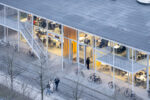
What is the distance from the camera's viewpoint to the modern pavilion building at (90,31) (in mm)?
50500

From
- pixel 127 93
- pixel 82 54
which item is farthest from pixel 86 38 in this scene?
pixel 127 93

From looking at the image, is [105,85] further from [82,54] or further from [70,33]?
[70,33]

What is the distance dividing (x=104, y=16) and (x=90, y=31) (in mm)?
3330

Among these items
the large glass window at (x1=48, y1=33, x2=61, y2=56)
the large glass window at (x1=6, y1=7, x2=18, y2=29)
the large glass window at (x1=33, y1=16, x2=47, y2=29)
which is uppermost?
the large glass window at (x1=33, y1=16, x2=47, y2=29)

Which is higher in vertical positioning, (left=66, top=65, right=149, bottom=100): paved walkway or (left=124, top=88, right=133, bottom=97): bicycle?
(left=124, top=88, right=133, bottom=97): bicycle

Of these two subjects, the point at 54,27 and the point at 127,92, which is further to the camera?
the point at 54,27

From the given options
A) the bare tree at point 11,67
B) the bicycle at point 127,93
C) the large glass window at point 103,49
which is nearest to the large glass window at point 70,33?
the large glass window at point 103,49

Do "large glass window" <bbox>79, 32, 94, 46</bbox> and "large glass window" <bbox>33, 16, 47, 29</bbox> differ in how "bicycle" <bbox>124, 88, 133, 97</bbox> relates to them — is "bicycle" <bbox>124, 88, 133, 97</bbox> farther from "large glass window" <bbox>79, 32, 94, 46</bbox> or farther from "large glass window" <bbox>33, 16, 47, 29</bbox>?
"large glass window" <bbox>33, 16, 47, 29</bbox>

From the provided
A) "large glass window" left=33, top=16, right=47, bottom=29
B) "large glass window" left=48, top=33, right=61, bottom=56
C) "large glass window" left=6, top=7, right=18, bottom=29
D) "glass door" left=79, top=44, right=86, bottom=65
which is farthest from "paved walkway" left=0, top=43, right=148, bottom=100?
"large glass window" left=33, top=16, right=47, bottom=29

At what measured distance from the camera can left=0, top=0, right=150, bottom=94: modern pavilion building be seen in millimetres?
50500

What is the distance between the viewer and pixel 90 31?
2036 inches

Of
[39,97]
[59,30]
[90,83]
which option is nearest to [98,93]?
[90,83]

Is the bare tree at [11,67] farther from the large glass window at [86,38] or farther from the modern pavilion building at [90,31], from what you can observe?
the large glass window at [86,38]

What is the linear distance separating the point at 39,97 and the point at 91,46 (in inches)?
347
